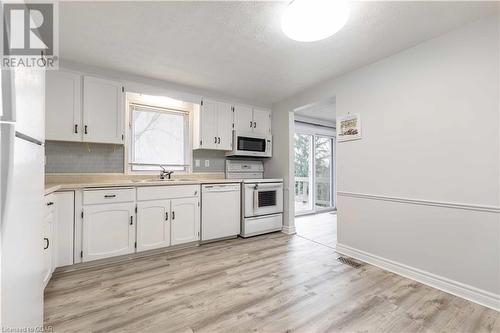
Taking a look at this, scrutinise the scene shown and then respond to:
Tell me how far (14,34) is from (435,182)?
2.87 meters

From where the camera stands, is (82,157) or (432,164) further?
(82,157)

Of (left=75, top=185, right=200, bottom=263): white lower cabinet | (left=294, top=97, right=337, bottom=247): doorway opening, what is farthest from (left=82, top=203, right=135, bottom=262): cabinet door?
(left=294, top=97, right=337, bottom=247): doorway opening

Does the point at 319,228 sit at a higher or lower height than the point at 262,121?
lower

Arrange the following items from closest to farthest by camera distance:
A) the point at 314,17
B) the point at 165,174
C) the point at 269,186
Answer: the point at 314,17
the point at 165,174
the point at 269,186

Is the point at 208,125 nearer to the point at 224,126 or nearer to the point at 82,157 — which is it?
the point at 224,126

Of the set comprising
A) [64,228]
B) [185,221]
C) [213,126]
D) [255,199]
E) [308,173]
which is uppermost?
[213,126]

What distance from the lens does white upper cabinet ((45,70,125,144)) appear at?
2.42 metres

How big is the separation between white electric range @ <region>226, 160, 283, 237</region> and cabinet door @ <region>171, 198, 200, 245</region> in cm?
74

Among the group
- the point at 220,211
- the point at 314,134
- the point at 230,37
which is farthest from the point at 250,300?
the point at 314,134

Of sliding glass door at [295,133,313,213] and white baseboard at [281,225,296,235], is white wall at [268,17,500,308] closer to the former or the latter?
white baseboard at [281,225,296,235]

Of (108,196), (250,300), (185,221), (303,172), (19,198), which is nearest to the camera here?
(19,198)

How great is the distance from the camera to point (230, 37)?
2072 mm

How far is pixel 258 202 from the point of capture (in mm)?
3525

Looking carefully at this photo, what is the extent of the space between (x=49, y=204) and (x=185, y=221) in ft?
4.57
